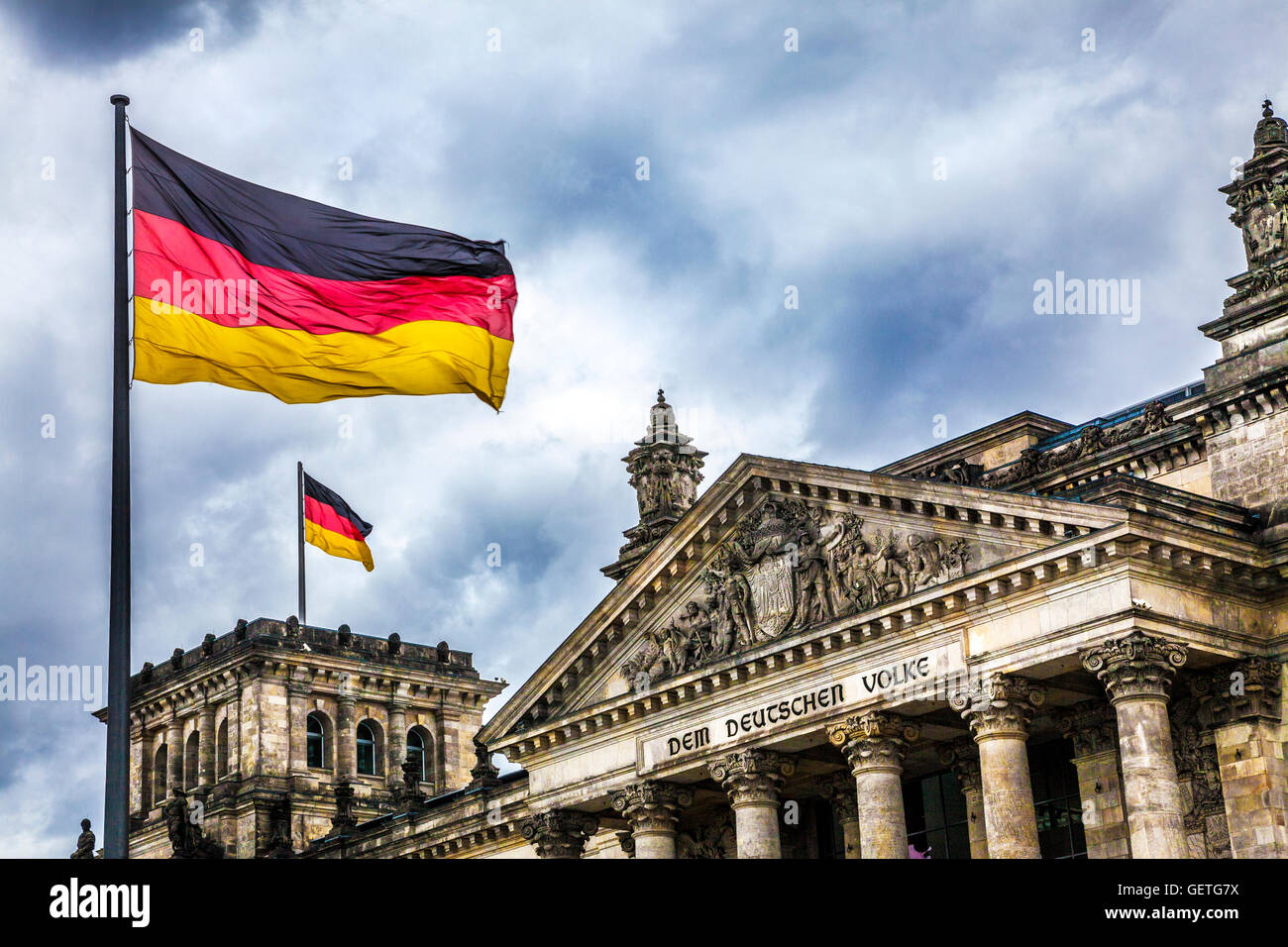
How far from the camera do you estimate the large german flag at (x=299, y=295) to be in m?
21.5

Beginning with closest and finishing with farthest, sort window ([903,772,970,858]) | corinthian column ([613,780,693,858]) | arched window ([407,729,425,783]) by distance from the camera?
window ([903,772,970,858])
corinthian column ([613,780,693,858])
arched window ([407,729,425,783])

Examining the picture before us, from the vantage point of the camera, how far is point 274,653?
7094 cm

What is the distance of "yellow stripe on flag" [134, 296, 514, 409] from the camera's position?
69.9 ft

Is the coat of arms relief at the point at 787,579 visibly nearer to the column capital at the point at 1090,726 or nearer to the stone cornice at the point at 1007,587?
the stone cornice at the point at 1007,587

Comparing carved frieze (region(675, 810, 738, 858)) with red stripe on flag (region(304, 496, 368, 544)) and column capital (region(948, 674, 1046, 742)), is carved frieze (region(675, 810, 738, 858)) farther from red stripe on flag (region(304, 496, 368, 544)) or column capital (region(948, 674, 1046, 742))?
red stripe on flag (region(304, 496, 368, 544))

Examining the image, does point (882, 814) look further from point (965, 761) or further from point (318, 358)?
point (318, 358)

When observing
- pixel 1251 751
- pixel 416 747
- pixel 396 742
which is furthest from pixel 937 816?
pixel 416 747

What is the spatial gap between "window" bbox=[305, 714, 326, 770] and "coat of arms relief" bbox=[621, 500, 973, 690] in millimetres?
29638

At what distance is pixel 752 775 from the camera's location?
41.8 metres

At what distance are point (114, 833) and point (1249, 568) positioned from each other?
25083mm

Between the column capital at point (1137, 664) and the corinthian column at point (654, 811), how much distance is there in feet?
41.3

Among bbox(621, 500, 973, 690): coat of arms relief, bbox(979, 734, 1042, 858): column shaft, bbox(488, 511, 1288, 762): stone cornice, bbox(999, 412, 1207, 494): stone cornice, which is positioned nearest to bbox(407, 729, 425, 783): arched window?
bbox(621, 500, 973, 690): coat of arms relief

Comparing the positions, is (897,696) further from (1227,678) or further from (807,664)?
(1227,678)
